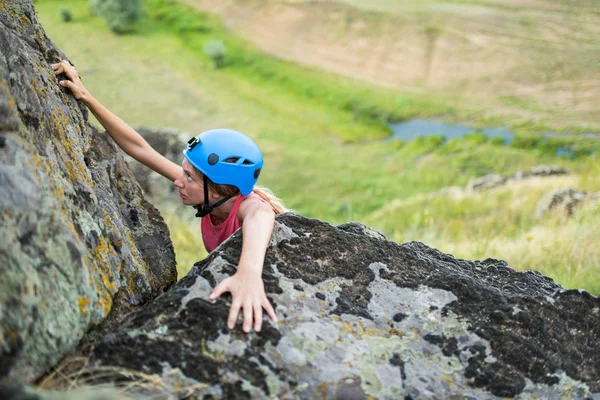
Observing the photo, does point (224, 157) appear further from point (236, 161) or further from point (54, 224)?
point (54, 224)

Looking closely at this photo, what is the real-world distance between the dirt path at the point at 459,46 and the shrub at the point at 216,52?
155 inches

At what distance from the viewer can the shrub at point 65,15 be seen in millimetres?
48688

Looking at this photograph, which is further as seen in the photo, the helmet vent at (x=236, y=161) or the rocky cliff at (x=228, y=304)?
the helmet vent at (x=236, y=161)

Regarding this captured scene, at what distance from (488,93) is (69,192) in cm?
3972

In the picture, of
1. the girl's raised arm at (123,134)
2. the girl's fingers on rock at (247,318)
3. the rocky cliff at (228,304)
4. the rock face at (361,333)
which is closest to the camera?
the rocky cliff at (228,304)

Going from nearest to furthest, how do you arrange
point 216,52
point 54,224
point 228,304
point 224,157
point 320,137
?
point 54,224 → point 228,304 → point 224,157 → point 320,137 → point 216,52

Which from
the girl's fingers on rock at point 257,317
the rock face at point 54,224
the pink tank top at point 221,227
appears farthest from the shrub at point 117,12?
the girl's fingers on rock at point 257,317

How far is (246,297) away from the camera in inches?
133

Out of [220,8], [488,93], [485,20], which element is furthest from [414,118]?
[220,8]

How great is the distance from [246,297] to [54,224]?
1045 millimetres

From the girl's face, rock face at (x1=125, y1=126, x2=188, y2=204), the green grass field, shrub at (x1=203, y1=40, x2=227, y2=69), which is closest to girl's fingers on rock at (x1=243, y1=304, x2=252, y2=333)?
the girl's face

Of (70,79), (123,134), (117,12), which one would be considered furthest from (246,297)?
(117,12)

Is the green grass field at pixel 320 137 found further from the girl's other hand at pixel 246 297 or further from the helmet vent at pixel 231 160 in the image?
the girl's other hand at pixel 246 297

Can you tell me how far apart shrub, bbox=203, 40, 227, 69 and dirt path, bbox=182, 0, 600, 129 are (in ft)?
12.9
